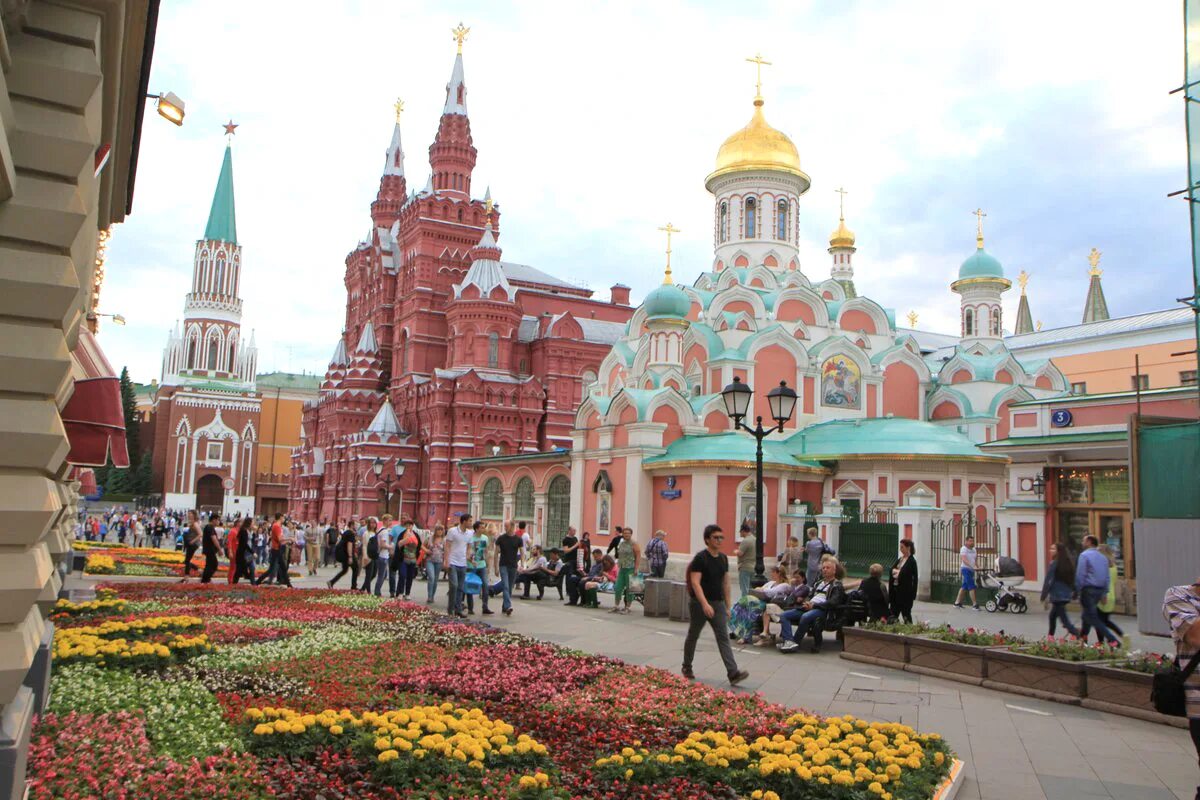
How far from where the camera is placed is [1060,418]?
68.4ft

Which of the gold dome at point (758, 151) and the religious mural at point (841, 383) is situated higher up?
the gold dome at point (758, 151)

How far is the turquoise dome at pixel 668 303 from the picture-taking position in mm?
31828

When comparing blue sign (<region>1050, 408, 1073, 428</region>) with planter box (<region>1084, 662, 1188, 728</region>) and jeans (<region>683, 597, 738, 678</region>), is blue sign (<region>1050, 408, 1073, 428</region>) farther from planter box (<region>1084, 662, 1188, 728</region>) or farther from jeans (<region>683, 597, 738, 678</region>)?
jeans (<region>683, 597, 738, 678</region>)

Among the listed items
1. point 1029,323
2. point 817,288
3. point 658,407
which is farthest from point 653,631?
point 1029,323

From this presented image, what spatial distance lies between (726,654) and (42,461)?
7.28 meters

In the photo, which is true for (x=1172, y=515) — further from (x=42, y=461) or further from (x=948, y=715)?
(x=42, y=461)

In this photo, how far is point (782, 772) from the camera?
6.12 m

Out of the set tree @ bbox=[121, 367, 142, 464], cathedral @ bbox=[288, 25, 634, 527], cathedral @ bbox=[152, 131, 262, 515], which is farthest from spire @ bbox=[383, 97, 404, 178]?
tree @ bbox=[121, 367, 142, 464]

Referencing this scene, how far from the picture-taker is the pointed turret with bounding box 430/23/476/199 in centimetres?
5338

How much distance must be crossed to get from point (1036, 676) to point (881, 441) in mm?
19540

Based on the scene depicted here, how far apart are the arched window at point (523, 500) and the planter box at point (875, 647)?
2429 cm

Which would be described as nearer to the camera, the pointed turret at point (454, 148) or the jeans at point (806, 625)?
the jeans at point (806, 625)

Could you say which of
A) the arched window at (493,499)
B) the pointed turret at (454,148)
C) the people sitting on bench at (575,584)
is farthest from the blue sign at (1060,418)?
the pointed turret at (454,148)

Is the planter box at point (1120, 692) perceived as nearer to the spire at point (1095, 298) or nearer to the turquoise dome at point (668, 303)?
the turquoise dome at point (668, 303)
